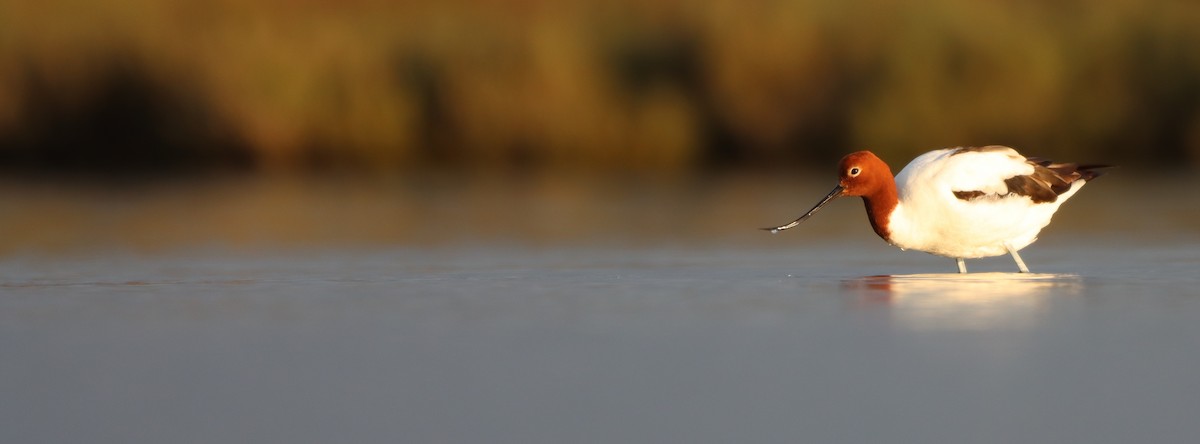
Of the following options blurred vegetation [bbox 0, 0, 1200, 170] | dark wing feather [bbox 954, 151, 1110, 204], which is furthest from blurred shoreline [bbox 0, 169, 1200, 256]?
blurred vegetation [bbox 0, 0, 1200, 170]

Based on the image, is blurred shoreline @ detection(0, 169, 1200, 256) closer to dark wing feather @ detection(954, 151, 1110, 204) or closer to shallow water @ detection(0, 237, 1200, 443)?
dark wing feather @ detection(954, 151, 1110, 204)

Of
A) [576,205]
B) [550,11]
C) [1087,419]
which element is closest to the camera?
[1087,419]

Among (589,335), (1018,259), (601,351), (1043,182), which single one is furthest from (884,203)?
(601,351)

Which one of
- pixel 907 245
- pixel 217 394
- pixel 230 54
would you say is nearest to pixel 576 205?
A: pixel 907 245

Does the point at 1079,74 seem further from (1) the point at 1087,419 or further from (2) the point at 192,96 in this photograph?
(1) the point at 1087,419

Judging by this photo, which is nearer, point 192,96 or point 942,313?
point 942,313

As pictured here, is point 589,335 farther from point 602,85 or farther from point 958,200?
point 602,85
